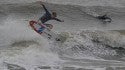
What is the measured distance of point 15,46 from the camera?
20.4 meters

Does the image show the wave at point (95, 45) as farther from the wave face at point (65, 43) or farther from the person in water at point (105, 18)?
the person in water at point (105, 18)

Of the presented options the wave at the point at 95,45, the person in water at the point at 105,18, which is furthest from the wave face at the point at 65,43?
the person in water at the point at 105,18

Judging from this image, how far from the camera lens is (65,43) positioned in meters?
22.1

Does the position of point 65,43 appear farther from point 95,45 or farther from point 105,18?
point 105,18

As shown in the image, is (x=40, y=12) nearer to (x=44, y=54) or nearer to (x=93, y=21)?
(x=93, y=21)

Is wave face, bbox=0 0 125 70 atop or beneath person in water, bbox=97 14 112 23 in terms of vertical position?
atop

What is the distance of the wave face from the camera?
688 inches

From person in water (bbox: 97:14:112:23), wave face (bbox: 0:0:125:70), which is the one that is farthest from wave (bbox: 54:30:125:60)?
person in water (bbox: 97:14:112:23)

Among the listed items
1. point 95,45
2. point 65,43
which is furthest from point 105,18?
point 65,43

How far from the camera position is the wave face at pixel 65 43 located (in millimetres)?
17467

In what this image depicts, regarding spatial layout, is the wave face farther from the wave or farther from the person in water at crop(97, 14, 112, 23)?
the person in water at crop(97, 14, 112, 23)

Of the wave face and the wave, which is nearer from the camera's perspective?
the wave face

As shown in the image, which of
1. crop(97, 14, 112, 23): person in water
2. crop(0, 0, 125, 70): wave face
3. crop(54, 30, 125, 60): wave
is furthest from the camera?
crop(97, 14, 112, 23): person in water

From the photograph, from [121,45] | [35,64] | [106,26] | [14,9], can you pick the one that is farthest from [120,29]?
[35,64]
